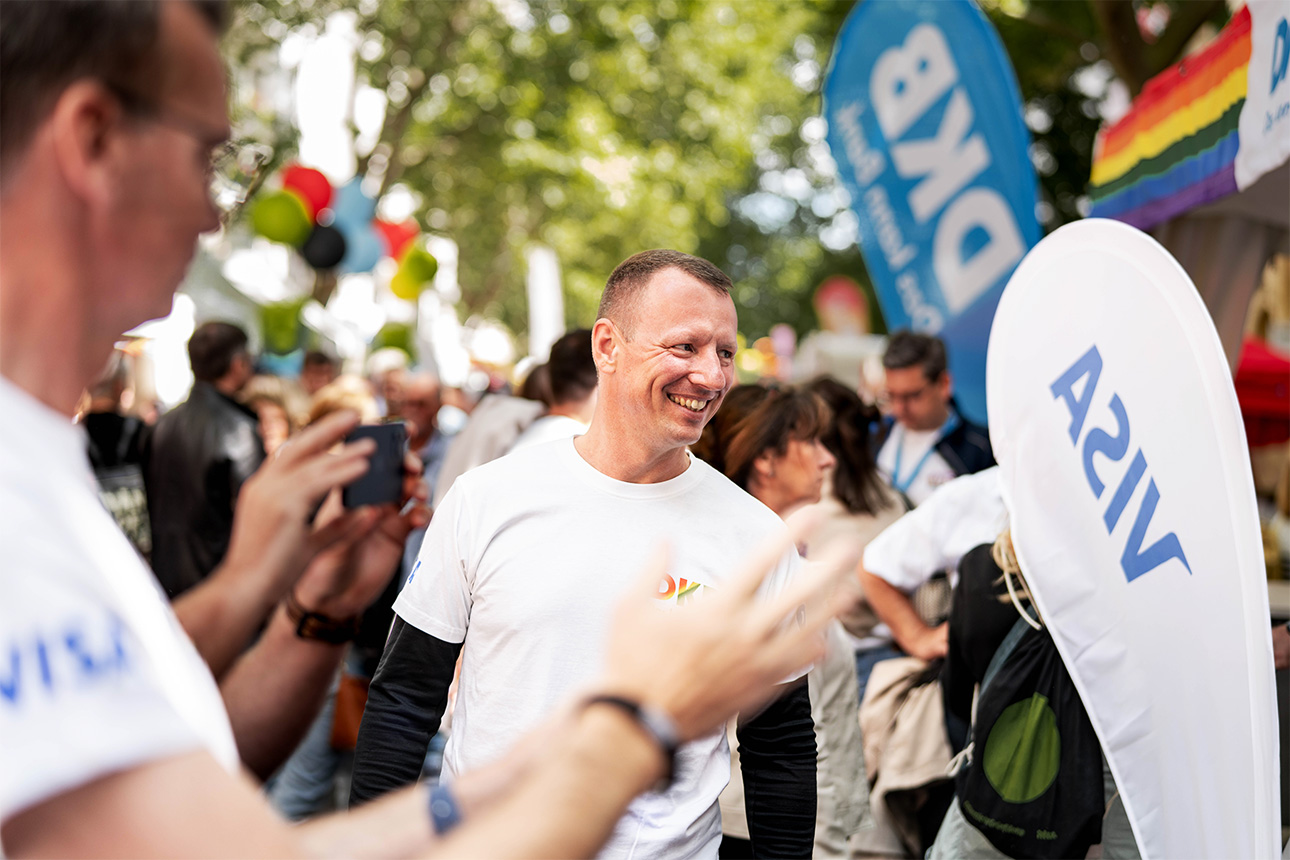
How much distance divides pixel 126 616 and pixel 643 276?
165 cm

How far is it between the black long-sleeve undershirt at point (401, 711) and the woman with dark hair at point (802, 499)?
1.01 meters

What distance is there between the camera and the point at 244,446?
460 cm

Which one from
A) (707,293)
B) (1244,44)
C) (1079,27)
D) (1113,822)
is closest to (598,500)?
(707,293)

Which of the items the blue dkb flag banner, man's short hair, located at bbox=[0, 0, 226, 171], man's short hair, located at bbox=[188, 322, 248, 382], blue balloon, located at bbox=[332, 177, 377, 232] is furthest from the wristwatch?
blue balloon, located at bbox=[332, 177, 377, 232]

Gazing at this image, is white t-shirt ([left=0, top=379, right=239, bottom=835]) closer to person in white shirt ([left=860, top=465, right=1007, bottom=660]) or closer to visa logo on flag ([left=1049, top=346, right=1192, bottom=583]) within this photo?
visa logo on flag ([left=1049, top=346, right=1192, bottom=583])

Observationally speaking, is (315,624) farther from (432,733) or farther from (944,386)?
(944,386)

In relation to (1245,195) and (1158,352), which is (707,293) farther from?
(1245,195)

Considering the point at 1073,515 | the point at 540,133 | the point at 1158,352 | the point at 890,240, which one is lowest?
the point at 540,133

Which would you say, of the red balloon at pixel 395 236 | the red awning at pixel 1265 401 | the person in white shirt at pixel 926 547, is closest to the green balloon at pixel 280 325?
the red balloon at pixel 395 236

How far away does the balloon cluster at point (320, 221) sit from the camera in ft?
33.4

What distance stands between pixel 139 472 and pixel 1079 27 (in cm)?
1063

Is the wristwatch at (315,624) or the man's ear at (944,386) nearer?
the wristwatch at (315,624)

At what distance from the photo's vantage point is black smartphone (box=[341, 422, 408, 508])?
1.37 m

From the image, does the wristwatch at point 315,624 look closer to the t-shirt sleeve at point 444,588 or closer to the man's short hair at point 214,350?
the t-shirt sleeve at point 444,588
